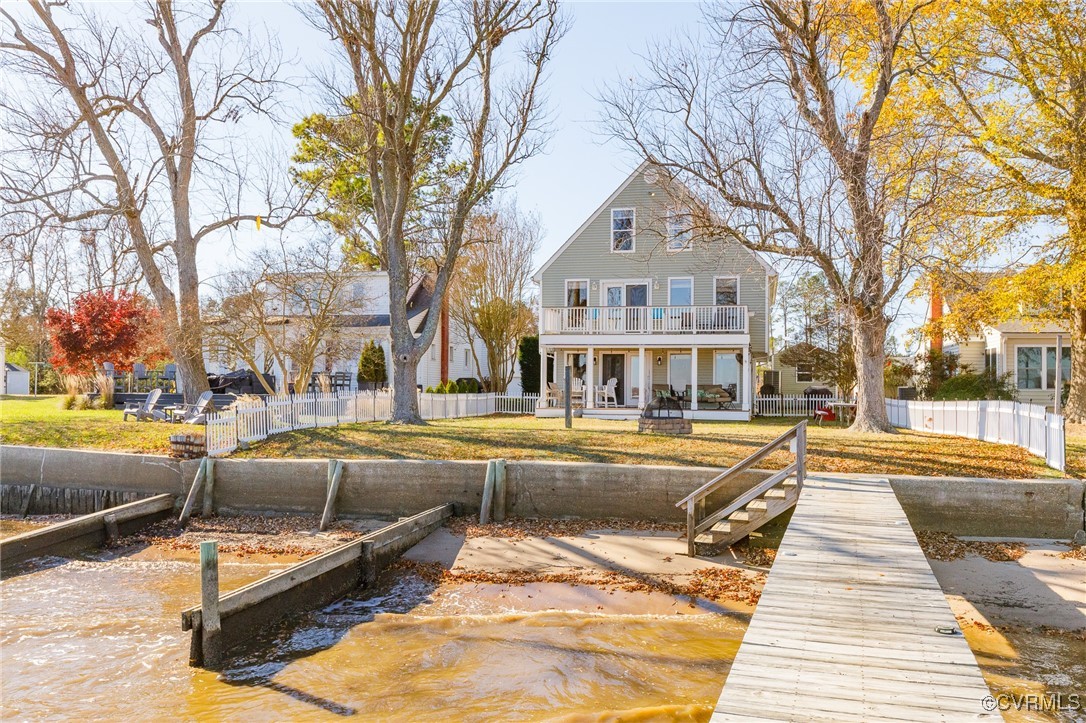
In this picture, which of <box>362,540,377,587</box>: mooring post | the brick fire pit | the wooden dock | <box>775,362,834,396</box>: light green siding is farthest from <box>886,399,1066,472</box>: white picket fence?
<box>775,362,834,396</box>: light green siding

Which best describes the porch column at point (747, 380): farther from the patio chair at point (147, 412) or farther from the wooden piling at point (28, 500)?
the wooden piling at point (28, 500)

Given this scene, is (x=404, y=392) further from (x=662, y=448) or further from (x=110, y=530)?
(x=110, y=530)

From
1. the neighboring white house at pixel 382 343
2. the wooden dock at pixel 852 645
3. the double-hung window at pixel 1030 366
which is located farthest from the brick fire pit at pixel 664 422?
the double-hung window at pixel 1030 366

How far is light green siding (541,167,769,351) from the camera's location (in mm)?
25781

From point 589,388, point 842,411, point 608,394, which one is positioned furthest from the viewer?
point 608,394

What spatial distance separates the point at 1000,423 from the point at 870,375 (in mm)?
2856

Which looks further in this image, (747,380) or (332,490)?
(747,380)

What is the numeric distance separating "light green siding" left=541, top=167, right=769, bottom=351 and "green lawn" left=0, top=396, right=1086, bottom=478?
28.6 feet

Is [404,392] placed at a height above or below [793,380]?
below

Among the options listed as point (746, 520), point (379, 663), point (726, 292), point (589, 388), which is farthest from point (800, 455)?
point (726, 292)

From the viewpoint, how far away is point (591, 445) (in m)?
14.5

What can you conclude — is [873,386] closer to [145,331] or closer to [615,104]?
[615,104]

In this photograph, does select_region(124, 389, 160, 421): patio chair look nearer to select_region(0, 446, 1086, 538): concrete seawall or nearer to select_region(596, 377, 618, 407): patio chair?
select_region(0, 446, 1086, 538): concrete seawall

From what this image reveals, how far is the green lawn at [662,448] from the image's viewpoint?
1204 cm
